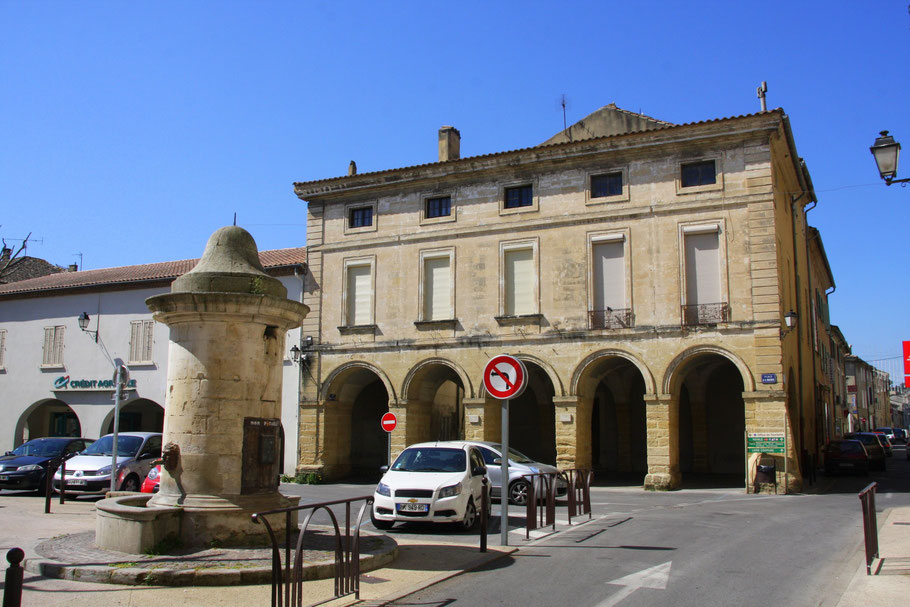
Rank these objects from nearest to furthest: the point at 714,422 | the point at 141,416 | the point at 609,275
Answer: the point at 609,275 < the point at 714,422 < the point at 141,416

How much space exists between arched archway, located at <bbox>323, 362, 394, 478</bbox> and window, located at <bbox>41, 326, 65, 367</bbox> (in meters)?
12.2

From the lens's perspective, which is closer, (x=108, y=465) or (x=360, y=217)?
(x=108, y=465)

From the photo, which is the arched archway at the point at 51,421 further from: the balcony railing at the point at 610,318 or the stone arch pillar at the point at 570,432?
the balcony railing at the point at 610,318

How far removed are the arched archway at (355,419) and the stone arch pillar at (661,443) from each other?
8.42 metres

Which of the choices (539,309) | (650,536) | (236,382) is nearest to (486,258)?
→ (539,309)

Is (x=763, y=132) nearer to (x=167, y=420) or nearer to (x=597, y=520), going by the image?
(x=597, y=520)

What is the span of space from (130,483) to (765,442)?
15.8m

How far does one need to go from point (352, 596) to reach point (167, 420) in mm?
3356

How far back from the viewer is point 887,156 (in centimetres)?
1112

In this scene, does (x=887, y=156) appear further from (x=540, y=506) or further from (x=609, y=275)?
(x=609, y=275)

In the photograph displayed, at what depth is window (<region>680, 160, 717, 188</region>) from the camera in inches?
854

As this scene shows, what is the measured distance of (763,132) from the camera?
2078cm

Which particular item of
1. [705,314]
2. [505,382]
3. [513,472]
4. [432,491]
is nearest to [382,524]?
[432,491]

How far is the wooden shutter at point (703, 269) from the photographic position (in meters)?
21.2
